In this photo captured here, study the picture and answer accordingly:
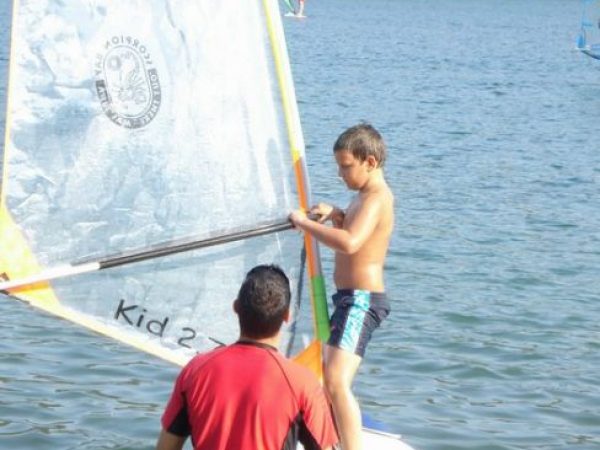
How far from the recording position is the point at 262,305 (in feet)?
13.5

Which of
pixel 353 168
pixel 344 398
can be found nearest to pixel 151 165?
pixel 353 168

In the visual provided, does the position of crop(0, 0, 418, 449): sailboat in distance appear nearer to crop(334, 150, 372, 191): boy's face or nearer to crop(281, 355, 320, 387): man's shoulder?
crop(334, 150, 372, 191): boy's face

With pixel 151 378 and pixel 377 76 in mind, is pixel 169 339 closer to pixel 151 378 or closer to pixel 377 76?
pixel 151 378

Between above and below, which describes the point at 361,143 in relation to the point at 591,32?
below

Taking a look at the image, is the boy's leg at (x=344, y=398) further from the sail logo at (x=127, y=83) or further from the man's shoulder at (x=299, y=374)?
the man's shoulder at (x=299, y=374)

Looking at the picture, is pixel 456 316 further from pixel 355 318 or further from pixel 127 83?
pixel 127 83

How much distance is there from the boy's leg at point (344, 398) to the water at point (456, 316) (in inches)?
108

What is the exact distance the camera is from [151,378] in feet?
30.6

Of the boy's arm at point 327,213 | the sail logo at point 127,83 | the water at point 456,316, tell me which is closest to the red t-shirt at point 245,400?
the boy's arm at point 327,213

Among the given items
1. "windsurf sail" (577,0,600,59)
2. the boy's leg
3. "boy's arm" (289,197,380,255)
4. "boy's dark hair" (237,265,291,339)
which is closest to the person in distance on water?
"boy's dark hair" (237,265,291,339)

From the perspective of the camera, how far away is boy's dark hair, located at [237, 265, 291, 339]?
4.12m

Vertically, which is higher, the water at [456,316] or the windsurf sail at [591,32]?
the windsurf sail at [591,32]

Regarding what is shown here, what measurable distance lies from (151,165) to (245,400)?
1.85 m

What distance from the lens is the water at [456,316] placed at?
877cm
